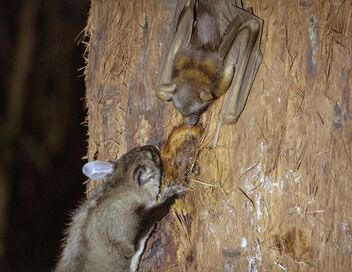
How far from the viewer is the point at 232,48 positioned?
15.1 feet

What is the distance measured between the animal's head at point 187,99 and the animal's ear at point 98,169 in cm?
65

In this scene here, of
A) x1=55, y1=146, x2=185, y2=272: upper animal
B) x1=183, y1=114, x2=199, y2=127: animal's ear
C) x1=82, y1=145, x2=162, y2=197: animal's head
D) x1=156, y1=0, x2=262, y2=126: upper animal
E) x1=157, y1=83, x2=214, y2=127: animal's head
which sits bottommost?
x1=55, y1=146, x2=185, y2=272: upper animal

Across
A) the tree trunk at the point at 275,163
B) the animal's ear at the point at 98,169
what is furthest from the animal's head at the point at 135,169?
the tree trunk at the point at 275,163

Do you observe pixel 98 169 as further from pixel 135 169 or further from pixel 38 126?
pixel 38 126

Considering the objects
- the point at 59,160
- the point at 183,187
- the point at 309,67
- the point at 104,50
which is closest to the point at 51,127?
the point at 59,160

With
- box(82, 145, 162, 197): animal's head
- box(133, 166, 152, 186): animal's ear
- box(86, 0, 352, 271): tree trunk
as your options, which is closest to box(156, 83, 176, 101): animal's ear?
box(86, 0, 352, 271): tree trunk

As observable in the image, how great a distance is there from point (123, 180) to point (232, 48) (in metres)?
1.29

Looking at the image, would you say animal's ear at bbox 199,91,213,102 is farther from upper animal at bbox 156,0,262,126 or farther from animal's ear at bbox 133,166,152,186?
animal's ear at bbox 133,166,152,186

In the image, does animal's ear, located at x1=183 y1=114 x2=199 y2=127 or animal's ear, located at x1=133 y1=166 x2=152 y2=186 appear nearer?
animal's ear, located at x1=183 y1=114 x2=199 y2=127

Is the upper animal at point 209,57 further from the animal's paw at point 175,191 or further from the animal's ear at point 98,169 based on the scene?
the animal's ear at point 98,169

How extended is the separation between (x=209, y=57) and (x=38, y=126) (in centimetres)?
472

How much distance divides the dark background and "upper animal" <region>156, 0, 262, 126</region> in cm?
404

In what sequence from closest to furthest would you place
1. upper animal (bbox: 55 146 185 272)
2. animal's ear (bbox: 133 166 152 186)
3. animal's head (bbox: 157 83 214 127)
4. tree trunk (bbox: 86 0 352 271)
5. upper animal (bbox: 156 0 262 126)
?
tree trunk (bbox: 86 0 352 271)
upper animal (bbox: 156 0 262 126)
animal's head (bbox: 157 83 214 127)
upper animal (bbox: 55 146 185 272)
animal's ear (bbox: 133 166 152 186)

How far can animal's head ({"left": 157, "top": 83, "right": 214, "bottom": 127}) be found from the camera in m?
4.58
